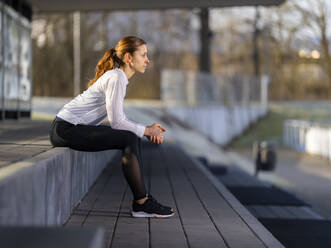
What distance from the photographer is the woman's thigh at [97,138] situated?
16.3 feet

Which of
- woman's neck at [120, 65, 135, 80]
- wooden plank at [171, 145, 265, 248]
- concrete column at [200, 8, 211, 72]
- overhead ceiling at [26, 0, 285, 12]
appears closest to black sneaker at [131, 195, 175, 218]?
wooden plank at [171, 145, 265, 248]

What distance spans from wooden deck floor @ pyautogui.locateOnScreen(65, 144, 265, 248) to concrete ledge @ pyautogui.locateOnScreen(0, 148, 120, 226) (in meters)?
0.22

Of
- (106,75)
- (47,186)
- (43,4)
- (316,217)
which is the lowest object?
(316,217)

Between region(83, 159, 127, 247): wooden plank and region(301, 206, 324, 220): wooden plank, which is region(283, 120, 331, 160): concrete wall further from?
region(83, 159, 127, 247): wooden plank

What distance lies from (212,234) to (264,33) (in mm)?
40677

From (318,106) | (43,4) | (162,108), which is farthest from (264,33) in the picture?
(43,4)

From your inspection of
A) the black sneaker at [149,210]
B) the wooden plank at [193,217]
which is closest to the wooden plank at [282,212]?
the wooden plank at [193,217]

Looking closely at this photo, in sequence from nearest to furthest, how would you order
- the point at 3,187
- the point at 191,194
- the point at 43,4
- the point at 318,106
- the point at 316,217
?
the point at 3,187 → the point at 191,194 → the point at 316,217 → the point at 43,4 → the point at 318,106

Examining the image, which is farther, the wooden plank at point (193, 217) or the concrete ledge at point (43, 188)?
the wooden plank at point (193, 217)

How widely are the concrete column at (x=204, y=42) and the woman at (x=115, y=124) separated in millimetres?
24864

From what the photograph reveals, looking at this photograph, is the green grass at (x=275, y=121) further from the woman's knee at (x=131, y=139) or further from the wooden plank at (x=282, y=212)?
the woman's knee at (x=131, y=139)

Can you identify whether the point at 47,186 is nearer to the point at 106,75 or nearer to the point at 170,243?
the point at 170,243

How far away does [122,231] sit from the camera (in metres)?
4.57

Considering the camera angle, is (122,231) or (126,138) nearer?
(122,231)
